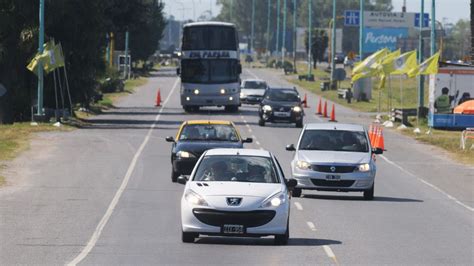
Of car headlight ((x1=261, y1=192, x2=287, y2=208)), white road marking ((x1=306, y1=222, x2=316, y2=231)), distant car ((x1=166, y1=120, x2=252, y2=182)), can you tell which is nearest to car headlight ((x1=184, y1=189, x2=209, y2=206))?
car headlight ((x1=261, y1=192, x2=287, y2=208))

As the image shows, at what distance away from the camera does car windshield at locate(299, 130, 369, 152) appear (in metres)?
27.6

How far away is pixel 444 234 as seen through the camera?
21.1 meters

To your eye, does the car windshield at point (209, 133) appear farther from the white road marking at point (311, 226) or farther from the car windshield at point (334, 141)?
the white road marking at point (311, 226)

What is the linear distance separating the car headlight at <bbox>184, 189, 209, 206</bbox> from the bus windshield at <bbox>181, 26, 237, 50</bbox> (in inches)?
1751

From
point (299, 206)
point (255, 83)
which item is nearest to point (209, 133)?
point (299, 206)

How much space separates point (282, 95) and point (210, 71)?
9916 mm

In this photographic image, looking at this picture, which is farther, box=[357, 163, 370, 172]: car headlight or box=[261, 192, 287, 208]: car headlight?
box=[357, 163, 370, 172]: car headlight

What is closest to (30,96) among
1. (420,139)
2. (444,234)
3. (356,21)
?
(420,139)

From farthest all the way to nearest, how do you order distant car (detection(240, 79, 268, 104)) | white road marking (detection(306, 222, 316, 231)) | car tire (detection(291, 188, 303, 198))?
1. distant car (detection(240, 79, 268, 104))
2. car tire (detection(291, 188, 303, 198))
3. white road marking (detection(306, 222, 316, 231))

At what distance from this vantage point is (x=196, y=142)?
3011cm

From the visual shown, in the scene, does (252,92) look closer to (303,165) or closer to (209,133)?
(209,133)

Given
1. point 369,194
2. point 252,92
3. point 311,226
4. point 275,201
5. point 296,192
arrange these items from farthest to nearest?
point 252,92 < point 296,192 < point 369,194 < point 311,226 < point 275,201

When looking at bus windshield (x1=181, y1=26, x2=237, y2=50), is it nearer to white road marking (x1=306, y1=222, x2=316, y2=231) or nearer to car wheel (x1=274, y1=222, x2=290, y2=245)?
white road marking (x1=306, y1=222, x2=316, y2=231)

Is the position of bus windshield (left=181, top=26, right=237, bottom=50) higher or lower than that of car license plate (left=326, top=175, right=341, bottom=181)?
higher
